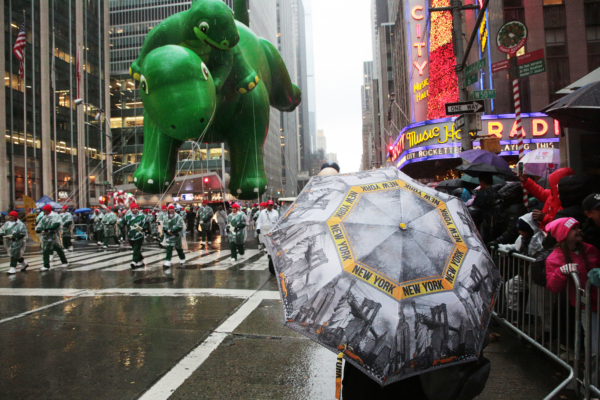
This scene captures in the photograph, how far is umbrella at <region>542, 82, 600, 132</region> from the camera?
3.76 metres

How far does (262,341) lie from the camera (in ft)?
15.0

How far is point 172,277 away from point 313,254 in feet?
25.2

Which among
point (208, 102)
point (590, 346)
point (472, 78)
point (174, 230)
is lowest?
point (590, 346)

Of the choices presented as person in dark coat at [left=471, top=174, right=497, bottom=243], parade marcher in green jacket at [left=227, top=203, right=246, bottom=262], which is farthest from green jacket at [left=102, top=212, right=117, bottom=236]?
person in dark coat at [left=471, top=174, right=497, bottom=243]

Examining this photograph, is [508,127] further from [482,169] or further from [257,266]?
[482,169]

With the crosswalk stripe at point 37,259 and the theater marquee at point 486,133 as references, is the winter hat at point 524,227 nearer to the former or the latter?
the crosswalk stripe at point 37,259

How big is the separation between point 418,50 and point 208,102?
2147 cm

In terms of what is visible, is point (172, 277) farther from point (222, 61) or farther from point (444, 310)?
point (444, 310)

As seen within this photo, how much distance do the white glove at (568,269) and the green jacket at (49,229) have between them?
10857 millimetres

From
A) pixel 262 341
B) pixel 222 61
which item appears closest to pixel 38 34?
pixel 222 61

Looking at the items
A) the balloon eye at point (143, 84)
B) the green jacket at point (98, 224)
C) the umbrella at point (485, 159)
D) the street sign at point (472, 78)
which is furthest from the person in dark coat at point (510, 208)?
the green jacket at point (98, 224)

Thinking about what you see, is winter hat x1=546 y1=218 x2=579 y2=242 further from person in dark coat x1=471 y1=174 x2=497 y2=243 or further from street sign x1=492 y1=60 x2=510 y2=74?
street sign x1=492 y1=60 x2=510 y2=74

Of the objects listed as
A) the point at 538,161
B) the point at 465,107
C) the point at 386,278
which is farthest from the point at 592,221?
the point at 465,107

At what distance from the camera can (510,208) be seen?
5133 mm
